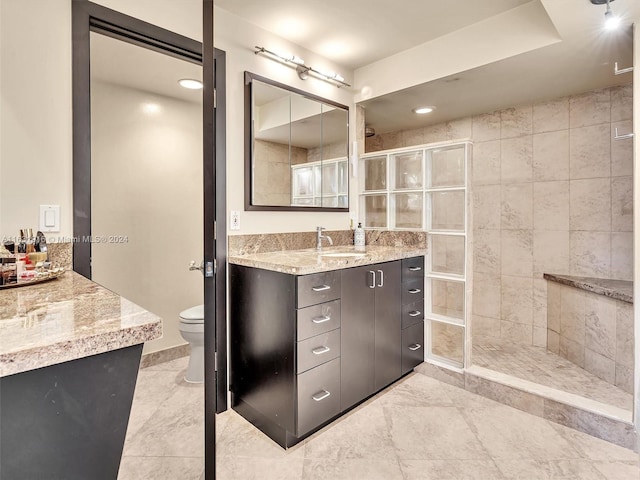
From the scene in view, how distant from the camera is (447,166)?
247cm

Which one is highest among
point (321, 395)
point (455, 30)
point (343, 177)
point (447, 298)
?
point (455, 30)

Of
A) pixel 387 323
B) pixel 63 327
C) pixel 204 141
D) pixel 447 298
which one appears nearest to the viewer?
pixel 63 327

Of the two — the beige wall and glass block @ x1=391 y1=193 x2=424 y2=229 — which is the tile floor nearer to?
the beige wall

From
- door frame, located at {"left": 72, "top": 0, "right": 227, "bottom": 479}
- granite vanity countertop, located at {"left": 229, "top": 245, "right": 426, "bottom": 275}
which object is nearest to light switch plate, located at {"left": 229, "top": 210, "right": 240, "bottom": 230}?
door frame, located at {"left": 72, "top": 0, "right": 227, "bottom": 479}

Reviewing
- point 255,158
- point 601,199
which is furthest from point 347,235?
point 601,199

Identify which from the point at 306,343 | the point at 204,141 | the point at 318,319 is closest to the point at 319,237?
the point at 318,319

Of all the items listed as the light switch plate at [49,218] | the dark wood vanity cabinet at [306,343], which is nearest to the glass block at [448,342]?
the dark wood vanity cabinet at [306,343]

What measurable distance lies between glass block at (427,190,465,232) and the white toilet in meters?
1.83

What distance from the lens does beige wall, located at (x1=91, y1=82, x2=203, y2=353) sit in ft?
4.32

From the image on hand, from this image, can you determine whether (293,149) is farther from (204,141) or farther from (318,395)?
(318,395)

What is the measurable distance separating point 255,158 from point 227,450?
1686 mm

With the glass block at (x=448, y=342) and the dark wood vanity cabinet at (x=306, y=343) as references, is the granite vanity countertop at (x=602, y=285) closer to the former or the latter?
the glass block at (x=448, y=342)

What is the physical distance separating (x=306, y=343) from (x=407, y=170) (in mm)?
1648

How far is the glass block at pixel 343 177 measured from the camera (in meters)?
2.83
